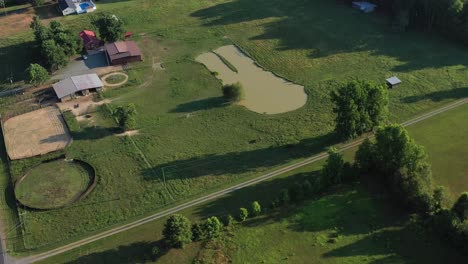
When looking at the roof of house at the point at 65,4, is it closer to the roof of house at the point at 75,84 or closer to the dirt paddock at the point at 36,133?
the roof of house at the point at 75,84

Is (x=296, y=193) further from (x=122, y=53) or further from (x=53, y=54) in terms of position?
(x=53, y=54)

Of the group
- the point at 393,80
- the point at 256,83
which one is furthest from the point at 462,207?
the point at 256,83

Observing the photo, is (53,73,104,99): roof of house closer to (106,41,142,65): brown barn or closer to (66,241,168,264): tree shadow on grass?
(106,41,142,65): brown barn

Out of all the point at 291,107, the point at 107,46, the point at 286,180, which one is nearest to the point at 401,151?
the point at 286,180

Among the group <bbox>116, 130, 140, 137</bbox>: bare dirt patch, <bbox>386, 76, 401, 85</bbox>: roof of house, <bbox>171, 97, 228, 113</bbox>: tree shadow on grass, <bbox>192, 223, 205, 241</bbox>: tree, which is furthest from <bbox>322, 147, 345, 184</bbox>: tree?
<bbox>116, 130, 140, 137</bbox>: bare dirt patch

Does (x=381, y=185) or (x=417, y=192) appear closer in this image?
(x=417, y=192)

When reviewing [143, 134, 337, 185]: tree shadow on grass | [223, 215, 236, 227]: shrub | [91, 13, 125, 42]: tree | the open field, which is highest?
[91, 13, 125, 42]: tree

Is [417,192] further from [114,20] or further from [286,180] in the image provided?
[114,20]
